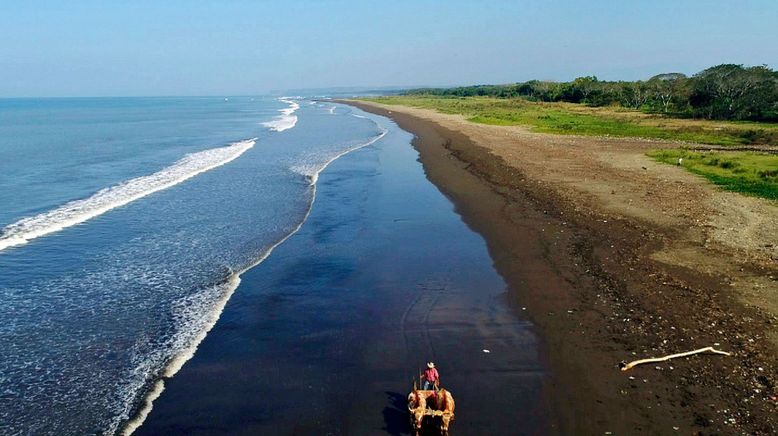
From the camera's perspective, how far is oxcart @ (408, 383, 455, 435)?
8984mm

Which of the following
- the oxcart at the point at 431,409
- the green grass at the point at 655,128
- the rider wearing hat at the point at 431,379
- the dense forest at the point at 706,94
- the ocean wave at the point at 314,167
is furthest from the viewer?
the dense forest at the point at 706,94

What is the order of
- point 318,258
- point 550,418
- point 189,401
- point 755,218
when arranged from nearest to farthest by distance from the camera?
1. point 550,418
2. point 189,401
3. point 318,258
4. point 755,218

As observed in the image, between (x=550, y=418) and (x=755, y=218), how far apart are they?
659 inches

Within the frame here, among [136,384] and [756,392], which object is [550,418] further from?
[136,384]

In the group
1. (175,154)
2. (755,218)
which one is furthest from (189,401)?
(175,154)

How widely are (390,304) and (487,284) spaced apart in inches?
129

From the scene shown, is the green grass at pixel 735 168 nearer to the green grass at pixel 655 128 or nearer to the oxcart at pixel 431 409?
the green grass at pixel 655 128

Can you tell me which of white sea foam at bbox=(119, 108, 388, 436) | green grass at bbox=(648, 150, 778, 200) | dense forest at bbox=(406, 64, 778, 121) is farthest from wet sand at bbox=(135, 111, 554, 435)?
dense forest at bbox=(406, 64, 778, 121)

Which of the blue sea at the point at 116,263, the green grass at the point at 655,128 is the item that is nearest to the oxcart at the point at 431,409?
the blue sea at the point at 116,263

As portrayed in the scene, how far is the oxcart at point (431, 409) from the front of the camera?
8984 mm

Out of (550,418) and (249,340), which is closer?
(550,418)

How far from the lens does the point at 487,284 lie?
15953mm

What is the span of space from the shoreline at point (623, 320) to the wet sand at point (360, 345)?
0.58 m

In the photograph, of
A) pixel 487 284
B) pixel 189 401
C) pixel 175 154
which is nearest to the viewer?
pixel 189 401
